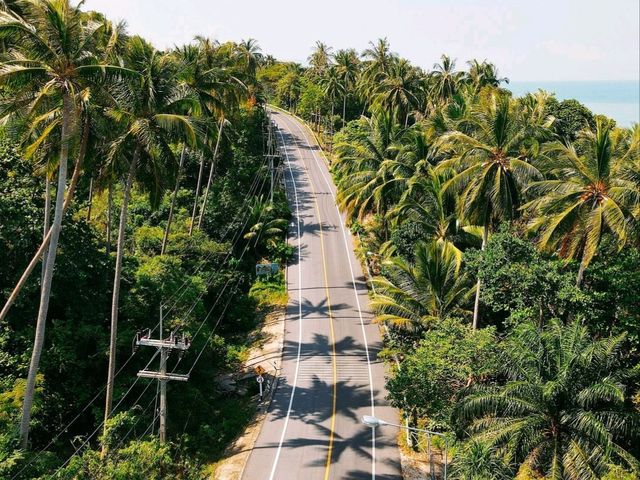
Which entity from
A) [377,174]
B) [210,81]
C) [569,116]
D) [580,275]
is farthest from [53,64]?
[569,116]

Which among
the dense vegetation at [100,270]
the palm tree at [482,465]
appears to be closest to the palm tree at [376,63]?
the dense vegetation at [100,270]

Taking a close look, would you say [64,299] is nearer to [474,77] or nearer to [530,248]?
[530,248]

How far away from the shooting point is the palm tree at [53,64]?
54.9ft

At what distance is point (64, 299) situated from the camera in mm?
26266

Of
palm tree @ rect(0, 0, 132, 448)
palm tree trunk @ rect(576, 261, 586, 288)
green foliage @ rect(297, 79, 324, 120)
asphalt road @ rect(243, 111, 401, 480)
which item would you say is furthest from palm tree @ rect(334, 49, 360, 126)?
palm tree @ rect(0, 0, 132, 448)

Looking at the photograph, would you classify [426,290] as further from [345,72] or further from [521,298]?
[345,72]

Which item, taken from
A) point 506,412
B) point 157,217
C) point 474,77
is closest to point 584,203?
point 506,412

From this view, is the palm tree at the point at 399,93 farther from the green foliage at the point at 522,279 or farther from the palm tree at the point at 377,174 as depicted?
the green foliage at the point at 522,279

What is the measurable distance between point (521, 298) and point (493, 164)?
6.22 m

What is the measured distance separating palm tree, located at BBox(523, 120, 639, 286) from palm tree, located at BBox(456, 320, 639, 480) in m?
4.12

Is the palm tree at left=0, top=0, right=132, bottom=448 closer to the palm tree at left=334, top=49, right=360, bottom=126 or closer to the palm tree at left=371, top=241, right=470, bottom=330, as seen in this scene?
the palm tree at left=371, top=241, right=470, bottom=330

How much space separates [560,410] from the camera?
17.5m

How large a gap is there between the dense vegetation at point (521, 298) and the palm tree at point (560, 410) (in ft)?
0.15

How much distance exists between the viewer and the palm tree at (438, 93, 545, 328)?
23859 mm
